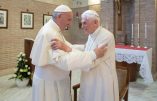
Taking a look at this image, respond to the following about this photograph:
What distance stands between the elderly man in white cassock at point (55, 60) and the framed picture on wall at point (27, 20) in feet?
19.3

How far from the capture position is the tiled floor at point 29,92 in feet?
14.6

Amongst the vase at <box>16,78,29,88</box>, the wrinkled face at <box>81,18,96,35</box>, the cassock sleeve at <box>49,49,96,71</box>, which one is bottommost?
the vase at <box>16,78,29,88</box>

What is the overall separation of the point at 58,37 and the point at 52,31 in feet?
0.25

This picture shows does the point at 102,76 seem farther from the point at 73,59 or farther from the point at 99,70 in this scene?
the point at 73,59

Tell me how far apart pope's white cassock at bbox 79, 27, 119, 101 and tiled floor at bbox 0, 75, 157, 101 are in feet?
8.03

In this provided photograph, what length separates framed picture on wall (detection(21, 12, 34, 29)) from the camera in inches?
302

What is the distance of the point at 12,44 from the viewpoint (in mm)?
7375

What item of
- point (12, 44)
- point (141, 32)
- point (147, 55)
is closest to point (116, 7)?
point (141, 32)

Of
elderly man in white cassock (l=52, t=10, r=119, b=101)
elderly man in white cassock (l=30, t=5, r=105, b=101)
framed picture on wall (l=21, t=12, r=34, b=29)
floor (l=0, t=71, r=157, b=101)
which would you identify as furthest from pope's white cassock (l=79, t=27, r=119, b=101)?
framed picture on wall (l=21, t=12, r=34, b=29)

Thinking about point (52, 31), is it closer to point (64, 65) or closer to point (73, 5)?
point (64, 65)

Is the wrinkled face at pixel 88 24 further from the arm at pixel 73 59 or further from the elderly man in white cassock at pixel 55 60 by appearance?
the arm at pixel 73 59

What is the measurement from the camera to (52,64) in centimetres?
195

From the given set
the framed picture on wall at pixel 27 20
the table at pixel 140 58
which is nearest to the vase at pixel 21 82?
the table at pixel 140 58

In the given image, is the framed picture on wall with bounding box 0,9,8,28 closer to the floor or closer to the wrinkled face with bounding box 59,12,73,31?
the floor
